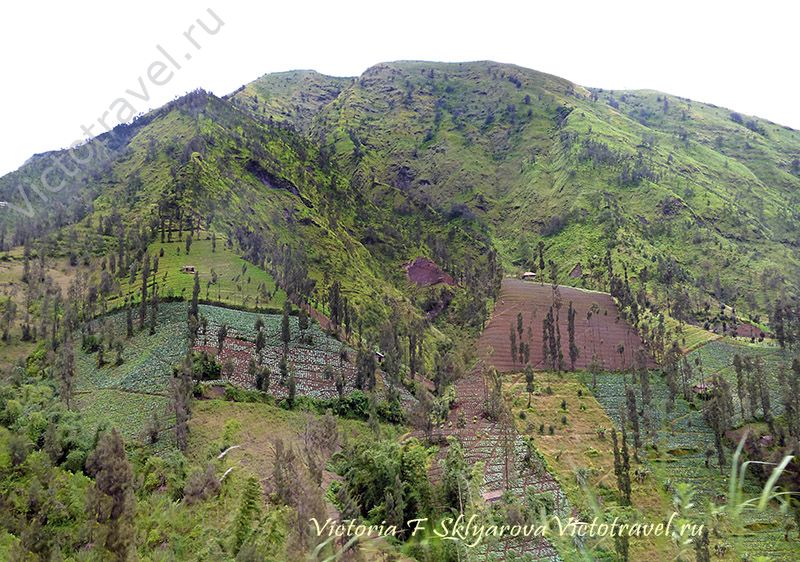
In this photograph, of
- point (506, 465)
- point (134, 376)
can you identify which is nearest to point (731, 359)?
point (506, 465)

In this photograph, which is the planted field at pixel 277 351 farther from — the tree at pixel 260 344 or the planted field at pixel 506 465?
the planted field at pixel 506 465

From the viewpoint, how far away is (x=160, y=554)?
19953 millimetres

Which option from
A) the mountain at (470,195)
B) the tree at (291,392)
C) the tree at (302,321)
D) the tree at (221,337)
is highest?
the mountain at (470,195)

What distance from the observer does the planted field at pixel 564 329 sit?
7619 cm

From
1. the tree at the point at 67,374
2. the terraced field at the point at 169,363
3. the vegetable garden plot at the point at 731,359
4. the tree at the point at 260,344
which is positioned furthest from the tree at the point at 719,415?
the tree at the point at 67,374

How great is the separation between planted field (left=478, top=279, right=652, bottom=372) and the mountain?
14451 mm

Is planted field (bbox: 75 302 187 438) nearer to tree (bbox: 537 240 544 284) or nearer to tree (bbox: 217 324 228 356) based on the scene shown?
tree (bbox: 217 324 228 356)

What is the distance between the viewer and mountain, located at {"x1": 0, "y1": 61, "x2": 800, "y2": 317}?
102 metres

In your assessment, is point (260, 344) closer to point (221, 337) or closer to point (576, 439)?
point (221, 337)

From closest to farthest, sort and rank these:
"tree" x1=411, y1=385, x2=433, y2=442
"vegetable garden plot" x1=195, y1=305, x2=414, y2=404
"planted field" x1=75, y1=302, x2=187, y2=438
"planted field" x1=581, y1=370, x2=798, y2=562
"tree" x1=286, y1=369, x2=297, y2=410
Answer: "planted field" x1=581, y1=370, x2=798, y2=562
"planted field" x1=75, y1=302, x2=187, y2=438
"tree" x1=411, y1=385, x2=433, y2=442
"tree" x1=286, y1=369, x2=297, y2=410
"vegetable garden plot" x1=195, y1=305, x2=414, y2=404

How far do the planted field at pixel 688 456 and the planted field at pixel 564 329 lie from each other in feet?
31.7

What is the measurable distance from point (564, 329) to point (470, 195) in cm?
8386

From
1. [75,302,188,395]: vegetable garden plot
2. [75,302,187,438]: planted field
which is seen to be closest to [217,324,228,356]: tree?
[75,302,188,395]: vegetable garden plot

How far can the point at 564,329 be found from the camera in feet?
280
